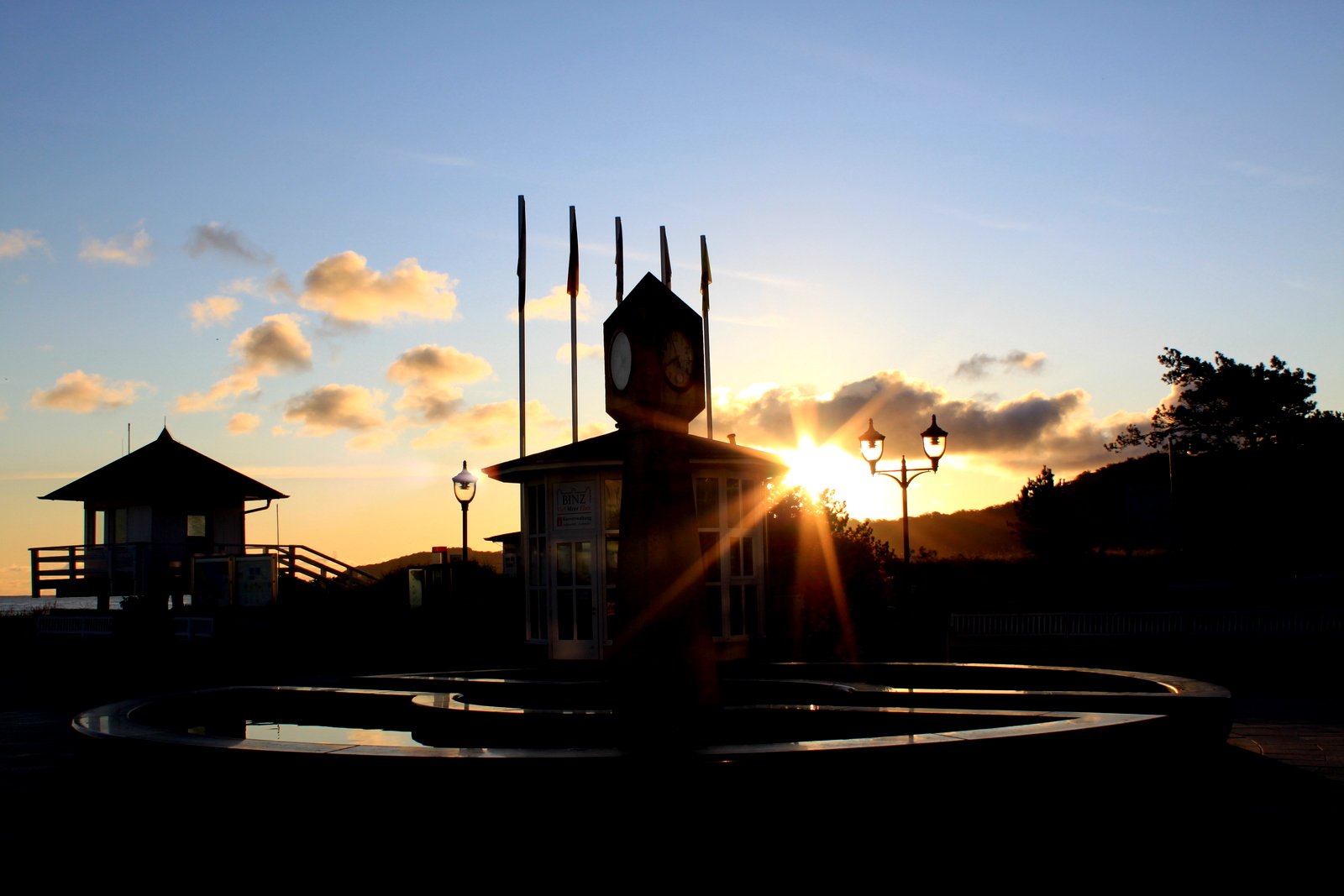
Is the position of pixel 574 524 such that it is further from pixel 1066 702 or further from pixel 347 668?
pixel 1066 702

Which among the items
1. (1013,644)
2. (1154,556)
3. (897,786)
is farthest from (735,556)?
(1154,556)

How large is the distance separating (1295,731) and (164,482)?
1449 inches

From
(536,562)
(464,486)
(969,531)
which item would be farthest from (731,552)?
(969,531)

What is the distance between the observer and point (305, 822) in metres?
4.99

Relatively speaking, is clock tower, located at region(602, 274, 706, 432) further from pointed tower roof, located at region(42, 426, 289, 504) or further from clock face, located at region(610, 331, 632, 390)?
pointed tower roof, located at region(42, 426, 289, 504)

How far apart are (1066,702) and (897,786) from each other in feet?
12.5

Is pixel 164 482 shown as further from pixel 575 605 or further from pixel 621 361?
pixel 621 361

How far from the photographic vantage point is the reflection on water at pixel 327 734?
804 centimetres

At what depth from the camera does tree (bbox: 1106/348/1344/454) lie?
55594mm

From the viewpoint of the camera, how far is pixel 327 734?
852 centimetres

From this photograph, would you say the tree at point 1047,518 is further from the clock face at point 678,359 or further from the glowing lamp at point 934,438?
the clock face at point 678,359

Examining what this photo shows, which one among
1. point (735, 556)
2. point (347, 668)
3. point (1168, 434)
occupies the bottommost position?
point (347, 668)

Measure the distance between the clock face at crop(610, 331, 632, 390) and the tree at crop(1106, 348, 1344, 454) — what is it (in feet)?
184

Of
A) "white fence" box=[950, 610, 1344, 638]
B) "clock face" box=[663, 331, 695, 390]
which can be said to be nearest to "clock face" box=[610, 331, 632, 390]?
"clock face" box=[663, 331, 695, 390]
